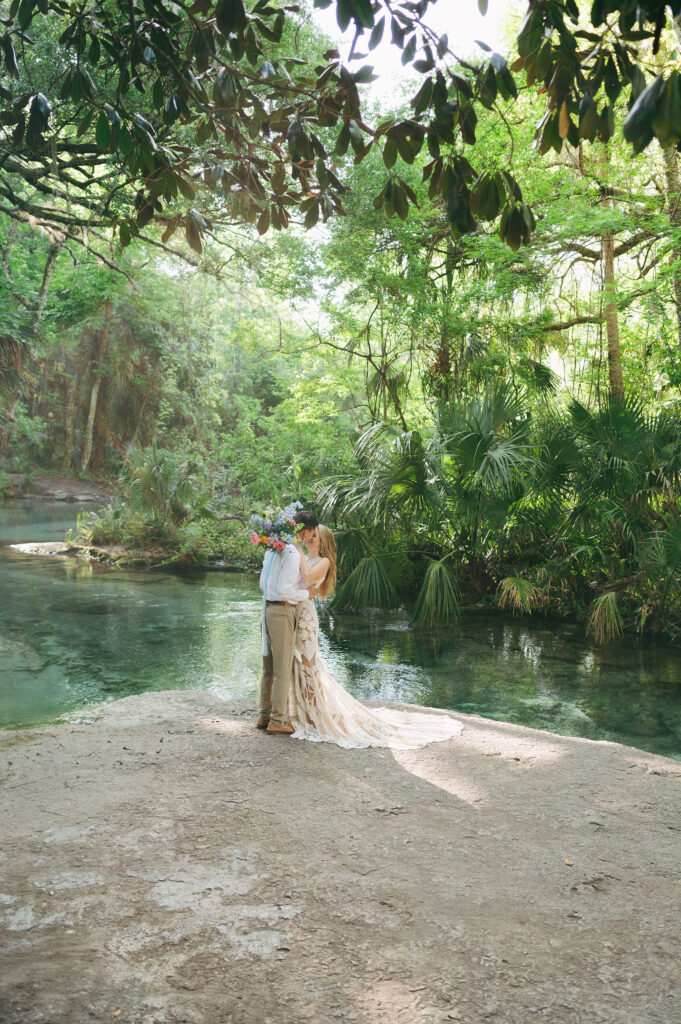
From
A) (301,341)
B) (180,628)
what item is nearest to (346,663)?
(180,628)

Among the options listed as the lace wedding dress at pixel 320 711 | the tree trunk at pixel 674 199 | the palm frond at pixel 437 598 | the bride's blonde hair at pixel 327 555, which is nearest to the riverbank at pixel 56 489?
the palm frond at pixel 437 598

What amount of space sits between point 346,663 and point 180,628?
308 cm

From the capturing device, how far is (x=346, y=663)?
9891 mm

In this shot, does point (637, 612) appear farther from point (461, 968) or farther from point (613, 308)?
point (461, 968)

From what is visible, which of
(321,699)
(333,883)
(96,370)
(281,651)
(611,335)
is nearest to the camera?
(333,883)

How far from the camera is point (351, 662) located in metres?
9.95

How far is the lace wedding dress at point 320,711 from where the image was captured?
580 cm

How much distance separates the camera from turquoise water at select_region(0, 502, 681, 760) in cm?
795

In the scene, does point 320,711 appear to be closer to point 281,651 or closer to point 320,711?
point 320,711

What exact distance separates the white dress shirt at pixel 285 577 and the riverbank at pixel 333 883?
106 cm

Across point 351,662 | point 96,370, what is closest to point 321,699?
point 351,662

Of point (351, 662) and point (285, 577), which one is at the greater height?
point (285, 577)

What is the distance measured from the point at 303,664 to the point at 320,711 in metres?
0.38

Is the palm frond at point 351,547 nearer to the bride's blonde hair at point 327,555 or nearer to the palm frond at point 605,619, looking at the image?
the palm frond at point 605,619
